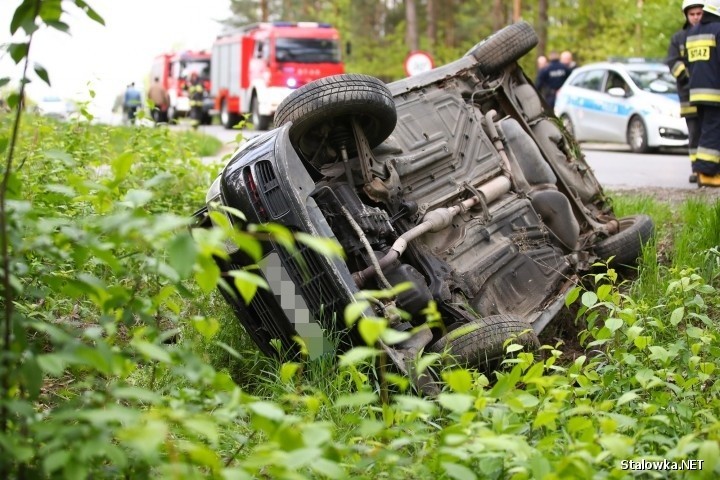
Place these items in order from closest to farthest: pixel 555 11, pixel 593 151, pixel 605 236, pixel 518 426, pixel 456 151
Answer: pixel 518 426 → pixel 456 151 → pixel 605 236 → pixel 593 151 → pixel 555 11

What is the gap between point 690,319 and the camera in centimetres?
486

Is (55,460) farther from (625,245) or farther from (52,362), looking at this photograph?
(625,245)

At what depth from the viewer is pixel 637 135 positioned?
15297 millimetres

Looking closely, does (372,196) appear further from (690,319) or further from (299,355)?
(690,319)

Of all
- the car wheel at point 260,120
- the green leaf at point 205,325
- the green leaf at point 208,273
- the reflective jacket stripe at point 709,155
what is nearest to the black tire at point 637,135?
the reflective jacket stripe at point 709,155

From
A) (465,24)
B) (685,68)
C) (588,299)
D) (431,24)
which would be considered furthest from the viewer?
(465,24)

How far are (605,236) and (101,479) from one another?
4.33 meters

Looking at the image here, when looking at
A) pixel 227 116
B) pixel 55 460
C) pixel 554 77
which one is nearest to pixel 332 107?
pixel 55 460

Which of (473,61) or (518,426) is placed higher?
(473,61)

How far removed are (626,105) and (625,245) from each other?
9.92 metres

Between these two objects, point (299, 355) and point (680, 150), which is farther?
point (680, 150)

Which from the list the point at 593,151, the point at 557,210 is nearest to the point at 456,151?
the point at 557,210

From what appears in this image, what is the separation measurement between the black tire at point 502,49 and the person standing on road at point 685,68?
3.13m

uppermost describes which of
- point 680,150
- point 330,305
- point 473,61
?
point 473,61
